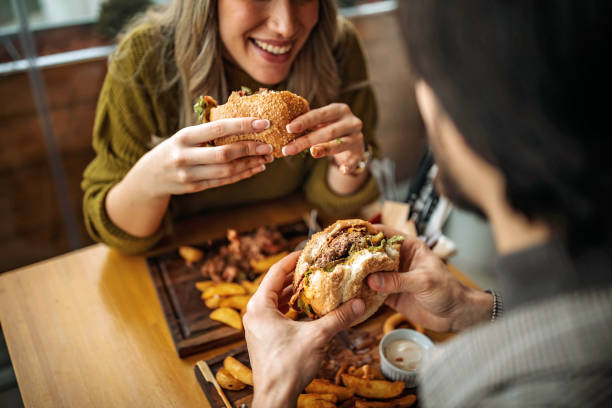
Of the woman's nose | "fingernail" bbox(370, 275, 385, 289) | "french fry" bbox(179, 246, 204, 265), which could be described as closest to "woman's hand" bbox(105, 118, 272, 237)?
"french fry" bbox(179, 246, 204, 265)

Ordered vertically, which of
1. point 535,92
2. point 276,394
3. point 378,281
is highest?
point 535,92

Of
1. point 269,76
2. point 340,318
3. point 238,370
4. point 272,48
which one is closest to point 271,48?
point 272,48

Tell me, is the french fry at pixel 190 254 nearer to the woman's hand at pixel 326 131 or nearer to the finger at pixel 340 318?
the woman's hand at pixel 326 131

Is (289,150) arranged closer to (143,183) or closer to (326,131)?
(326,131)

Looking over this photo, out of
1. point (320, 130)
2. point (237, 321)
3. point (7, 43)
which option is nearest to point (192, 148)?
point (320, 130)

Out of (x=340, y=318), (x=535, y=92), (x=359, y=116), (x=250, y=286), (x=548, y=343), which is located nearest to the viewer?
(x=535, y=92)

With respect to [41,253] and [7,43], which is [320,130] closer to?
[7,43]

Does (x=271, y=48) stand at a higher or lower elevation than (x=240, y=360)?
higher
